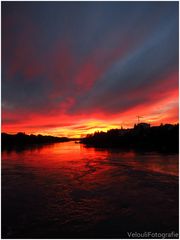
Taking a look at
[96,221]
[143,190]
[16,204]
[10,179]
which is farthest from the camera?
[10,179]

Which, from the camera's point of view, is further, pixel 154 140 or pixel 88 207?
pixel 154 140

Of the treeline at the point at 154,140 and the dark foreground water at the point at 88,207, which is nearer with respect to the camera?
the dark foreground water at the point at 88,207

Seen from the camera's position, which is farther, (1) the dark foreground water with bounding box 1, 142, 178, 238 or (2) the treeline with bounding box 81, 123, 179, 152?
(2) the treeline with bounding box 81, 123, 179, 152

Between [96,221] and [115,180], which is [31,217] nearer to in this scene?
[96,221]

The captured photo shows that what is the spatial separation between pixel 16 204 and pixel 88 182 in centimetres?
698

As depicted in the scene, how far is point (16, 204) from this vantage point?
41.0 ft

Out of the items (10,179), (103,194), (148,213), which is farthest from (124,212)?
(10,179)

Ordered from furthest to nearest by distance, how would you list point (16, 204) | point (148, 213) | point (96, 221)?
1. point (16, 204)
2. point (148, 213)
3. point (96, 221)

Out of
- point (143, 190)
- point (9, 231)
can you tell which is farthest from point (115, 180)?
point (9, 231)

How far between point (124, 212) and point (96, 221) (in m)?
1.80

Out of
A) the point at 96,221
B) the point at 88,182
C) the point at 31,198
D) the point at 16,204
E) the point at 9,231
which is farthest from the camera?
the point at 88,182

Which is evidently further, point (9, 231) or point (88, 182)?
point (88, 182)

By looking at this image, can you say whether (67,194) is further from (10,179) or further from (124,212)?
(10,179)

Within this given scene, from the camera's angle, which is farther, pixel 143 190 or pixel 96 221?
pixel 143 190
